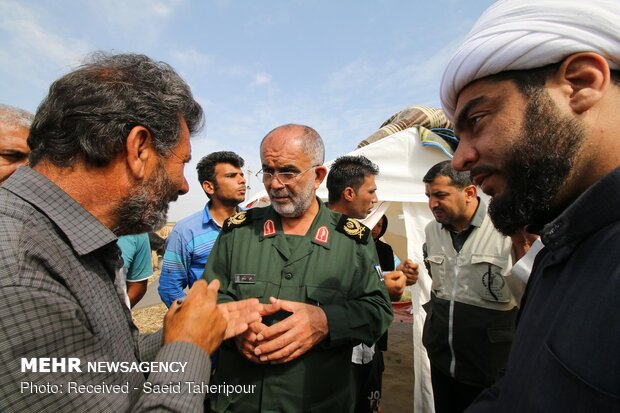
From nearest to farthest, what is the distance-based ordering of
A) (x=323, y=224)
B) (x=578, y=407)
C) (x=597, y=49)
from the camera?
(x=578, y=407) → (x=597, y=49) → (x=323, y=224)

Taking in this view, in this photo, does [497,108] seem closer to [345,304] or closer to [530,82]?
[530,82]

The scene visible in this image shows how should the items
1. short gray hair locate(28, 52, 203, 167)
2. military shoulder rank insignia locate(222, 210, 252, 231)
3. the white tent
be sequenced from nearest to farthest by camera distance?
short gray hair locate(28, 52, 203, 167) → military shoulder rank insignia locate(222, 210, 252, 231) → the white tent

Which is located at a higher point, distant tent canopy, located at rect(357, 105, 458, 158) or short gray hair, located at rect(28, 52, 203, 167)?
distant tent canopy, located at rect(357, 105, 458, 158)

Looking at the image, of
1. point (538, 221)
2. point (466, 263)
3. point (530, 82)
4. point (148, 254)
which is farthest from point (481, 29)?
point (148, 254)

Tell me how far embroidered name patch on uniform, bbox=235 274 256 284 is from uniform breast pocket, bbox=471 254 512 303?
2030 millimetres

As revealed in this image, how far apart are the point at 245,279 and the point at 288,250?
0.34 metres

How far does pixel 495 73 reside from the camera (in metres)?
1.20

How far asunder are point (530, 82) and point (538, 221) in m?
0.50

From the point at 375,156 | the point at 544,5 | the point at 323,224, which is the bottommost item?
the point at 323,224

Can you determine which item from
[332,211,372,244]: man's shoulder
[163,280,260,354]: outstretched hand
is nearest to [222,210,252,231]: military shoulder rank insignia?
[332,211,372,244]: man's shoulder

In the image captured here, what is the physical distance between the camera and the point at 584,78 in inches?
40.9

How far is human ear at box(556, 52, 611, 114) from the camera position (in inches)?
39.8

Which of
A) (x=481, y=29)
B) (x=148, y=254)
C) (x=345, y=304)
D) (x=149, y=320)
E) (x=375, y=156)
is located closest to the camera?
(x=481, y=29)

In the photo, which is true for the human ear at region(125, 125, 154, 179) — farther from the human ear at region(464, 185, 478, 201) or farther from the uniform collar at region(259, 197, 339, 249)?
the human ear at region(464, 185, 478, 201)
